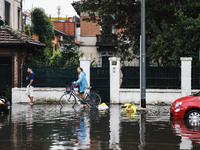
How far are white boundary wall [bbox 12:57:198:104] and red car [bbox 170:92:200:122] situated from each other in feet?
25.8

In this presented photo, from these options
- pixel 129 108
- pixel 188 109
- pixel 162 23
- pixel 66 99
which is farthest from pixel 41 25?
pixel 188 109

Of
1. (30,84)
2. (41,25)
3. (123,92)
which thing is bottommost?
(123,92)

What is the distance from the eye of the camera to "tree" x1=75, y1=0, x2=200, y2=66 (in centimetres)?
2453

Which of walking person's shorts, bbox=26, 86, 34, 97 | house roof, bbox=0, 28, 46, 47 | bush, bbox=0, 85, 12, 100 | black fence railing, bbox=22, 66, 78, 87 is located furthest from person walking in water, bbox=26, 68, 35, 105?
house roof, bbox=0, 28, 46, 47

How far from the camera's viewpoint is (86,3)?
93.8ft

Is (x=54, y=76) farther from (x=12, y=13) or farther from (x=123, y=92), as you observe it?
(x=12, y=13)

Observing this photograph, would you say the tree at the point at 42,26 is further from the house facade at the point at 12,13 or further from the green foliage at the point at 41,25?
the house facade at the point at 12,13

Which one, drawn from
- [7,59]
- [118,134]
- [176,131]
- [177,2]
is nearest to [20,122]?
[118,134]

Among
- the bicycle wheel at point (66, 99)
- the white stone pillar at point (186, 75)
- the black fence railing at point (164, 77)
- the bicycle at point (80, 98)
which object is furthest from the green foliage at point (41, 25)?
the white stone pillar at point (186, 75)

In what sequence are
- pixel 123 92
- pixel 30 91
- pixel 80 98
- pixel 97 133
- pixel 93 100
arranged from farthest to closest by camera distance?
pixel 123 92, pixel 30 91, pixel 93 100, pixel 80 98, pixel 97 133

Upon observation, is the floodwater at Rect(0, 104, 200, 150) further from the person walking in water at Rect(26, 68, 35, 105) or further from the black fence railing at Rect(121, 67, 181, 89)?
the black fence railing at Rect(121, 67, 181, 89)

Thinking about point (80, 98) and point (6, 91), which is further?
point (6, 91)

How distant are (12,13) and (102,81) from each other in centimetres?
1253

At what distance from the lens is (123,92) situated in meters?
22.6
